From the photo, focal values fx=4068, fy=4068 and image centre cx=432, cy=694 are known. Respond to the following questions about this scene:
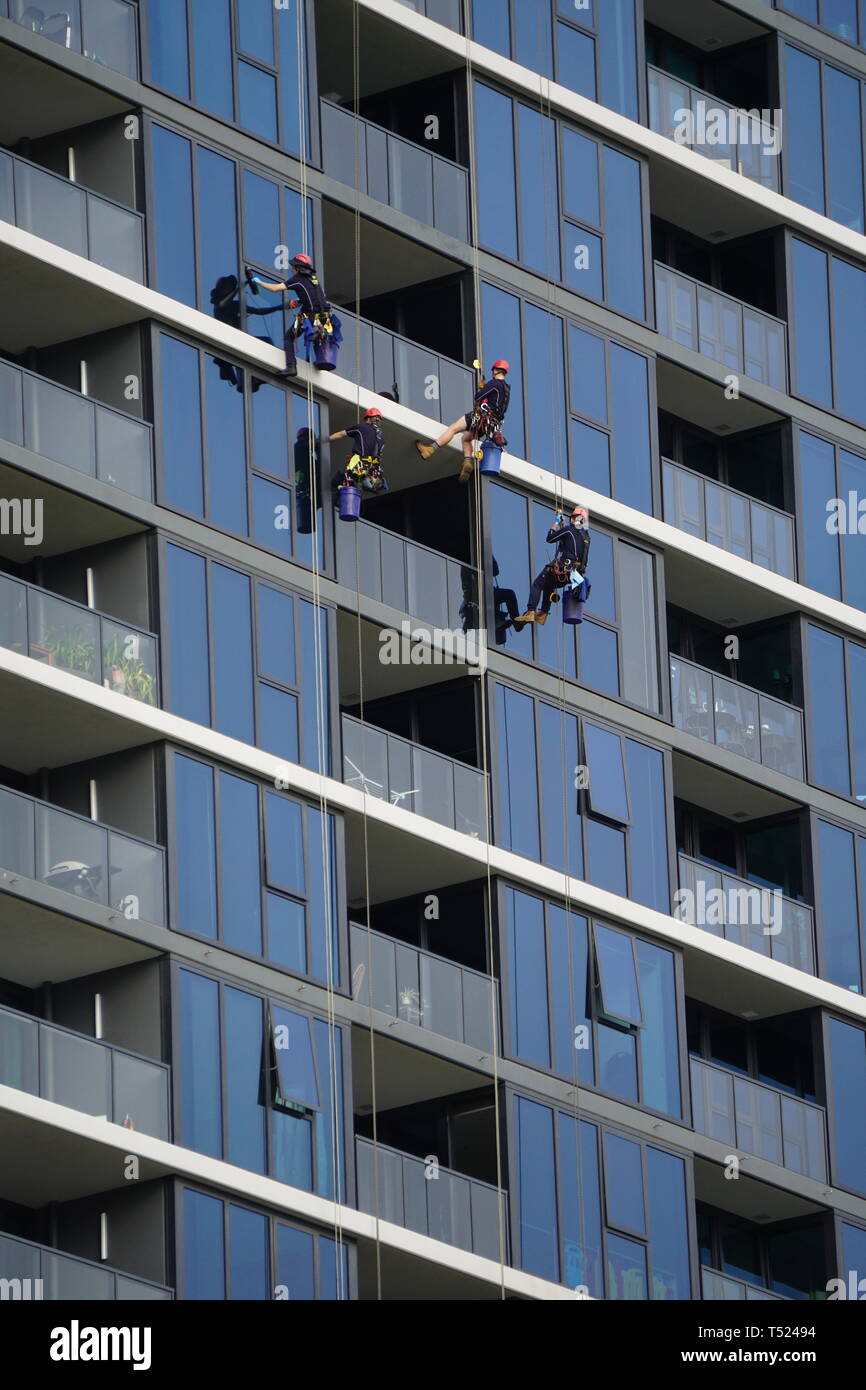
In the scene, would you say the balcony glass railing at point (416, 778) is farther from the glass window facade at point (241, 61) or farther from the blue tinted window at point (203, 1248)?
the glass window facade at point (241, 61)

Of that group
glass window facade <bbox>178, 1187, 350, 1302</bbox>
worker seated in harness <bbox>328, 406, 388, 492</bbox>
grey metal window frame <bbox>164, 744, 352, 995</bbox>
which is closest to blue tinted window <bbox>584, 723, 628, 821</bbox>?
grey metal window frame <bbox>164, 744, 352, 995</bbox>

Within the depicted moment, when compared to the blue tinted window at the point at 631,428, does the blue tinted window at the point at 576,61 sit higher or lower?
Answer: higher

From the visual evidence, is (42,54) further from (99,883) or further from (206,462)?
(99,883)

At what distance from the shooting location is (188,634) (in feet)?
177

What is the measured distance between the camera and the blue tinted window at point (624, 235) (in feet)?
201

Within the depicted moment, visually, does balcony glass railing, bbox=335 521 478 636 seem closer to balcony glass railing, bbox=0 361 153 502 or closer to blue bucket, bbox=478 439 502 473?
blue bucket, bbox=478 439 502 473

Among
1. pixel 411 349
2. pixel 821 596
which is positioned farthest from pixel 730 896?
pixel 411 349

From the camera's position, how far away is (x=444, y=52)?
5978 cm

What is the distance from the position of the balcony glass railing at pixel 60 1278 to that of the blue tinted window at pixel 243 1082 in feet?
7.68

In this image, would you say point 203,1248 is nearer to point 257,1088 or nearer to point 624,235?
point 257,1088

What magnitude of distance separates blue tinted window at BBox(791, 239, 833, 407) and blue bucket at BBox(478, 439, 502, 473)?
7.46m

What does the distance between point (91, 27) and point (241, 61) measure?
8.49ft

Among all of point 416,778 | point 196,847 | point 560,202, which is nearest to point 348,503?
point 416,778

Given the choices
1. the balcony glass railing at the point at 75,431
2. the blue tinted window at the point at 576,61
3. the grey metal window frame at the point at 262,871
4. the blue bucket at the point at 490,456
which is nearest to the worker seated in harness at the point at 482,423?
the blue bucket at the point at 490,456
